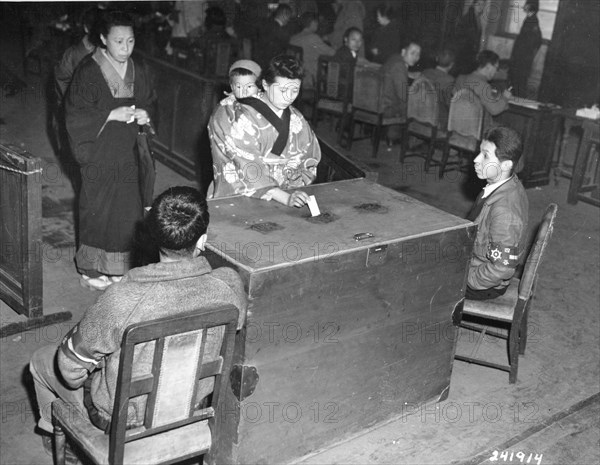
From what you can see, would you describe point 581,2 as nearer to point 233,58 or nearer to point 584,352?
point 233,58

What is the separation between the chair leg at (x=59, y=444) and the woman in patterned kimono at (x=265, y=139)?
133cm

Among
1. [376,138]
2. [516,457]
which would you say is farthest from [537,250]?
[376,138]

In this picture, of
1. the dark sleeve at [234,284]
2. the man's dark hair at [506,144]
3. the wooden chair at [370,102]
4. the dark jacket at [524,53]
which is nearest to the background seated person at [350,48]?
the wooden chair at [370,102]

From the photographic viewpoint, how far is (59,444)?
266cm

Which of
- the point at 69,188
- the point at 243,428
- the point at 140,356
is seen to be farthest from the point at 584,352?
the point at 69,188

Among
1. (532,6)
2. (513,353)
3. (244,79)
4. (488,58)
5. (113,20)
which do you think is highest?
(532,6)

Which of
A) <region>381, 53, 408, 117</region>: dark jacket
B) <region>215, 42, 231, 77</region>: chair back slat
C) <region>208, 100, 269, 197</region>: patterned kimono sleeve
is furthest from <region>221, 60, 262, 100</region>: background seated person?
<region>215, 42, 231, 77</region>: chair back slat

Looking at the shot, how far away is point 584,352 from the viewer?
4.26m

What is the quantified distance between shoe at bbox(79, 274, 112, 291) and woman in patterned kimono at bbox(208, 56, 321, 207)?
1088mm

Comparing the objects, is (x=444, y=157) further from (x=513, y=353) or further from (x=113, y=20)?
(x=113, y=20)

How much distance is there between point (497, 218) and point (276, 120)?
1.15m

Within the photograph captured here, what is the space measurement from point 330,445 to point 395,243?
0.91 meters

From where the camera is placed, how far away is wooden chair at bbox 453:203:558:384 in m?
3.47

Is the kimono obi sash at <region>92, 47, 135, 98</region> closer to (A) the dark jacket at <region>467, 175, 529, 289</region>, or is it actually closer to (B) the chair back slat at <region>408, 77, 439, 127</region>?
(A) the dark jacket at <region>467, 175, 529, 289</region>
